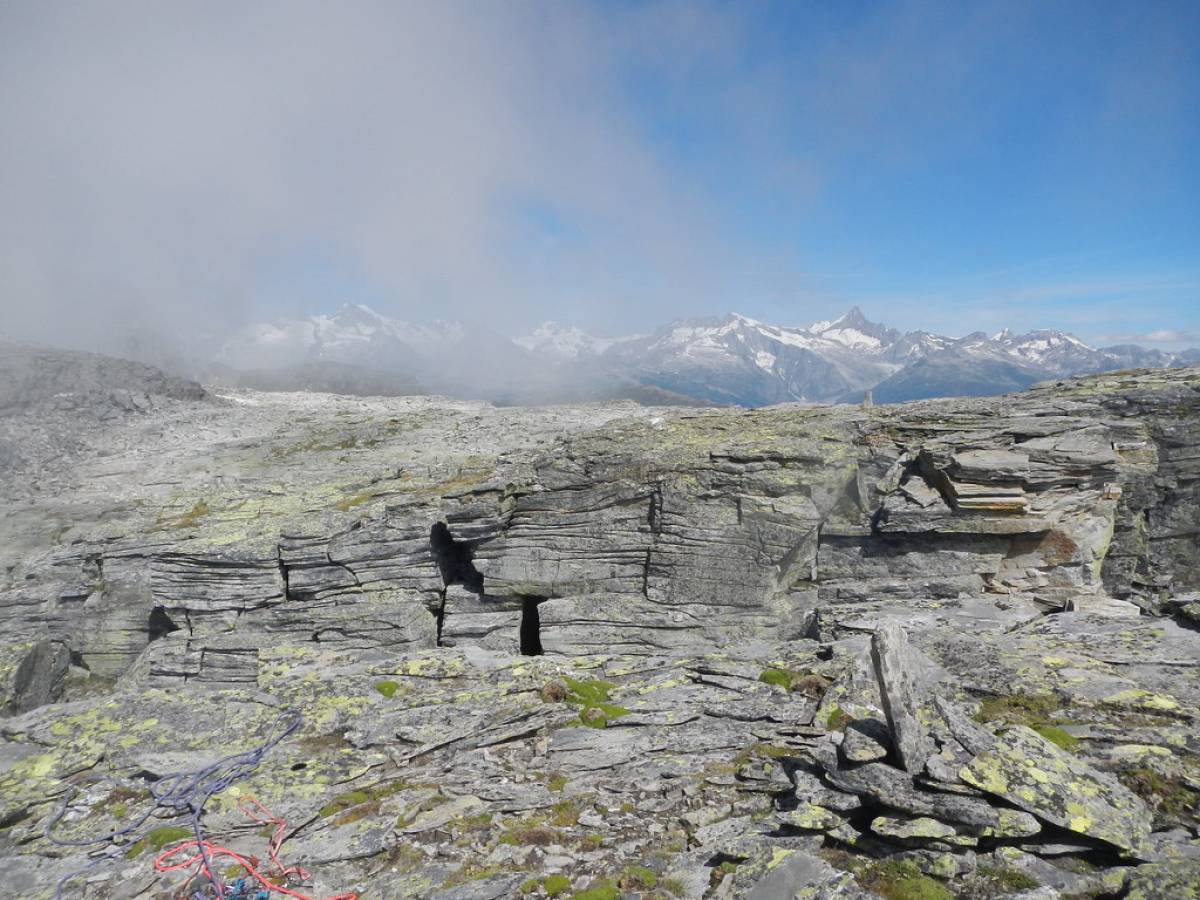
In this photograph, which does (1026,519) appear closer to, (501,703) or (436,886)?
(501,703)

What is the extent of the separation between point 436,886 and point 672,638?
52.0 feet

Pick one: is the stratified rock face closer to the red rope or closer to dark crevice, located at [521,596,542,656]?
dark crevice, located at [521,596,542,656]

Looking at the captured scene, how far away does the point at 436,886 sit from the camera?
11.0 m

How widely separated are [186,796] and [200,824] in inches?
63.6

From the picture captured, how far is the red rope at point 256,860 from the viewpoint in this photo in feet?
37.4

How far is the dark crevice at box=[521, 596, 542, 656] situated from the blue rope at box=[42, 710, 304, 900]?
1223cm

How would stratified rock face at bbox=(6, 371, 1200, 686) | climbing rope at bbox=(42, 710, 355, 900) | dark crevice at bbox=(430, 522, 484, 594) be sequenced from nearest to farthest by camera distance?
climbing rope at bbox=(42, 710, 355, 900)
stratified rock face at bbox=(6, 371, 1200, 686)
dark crevice at bbox=(430, 522, 484, 594)

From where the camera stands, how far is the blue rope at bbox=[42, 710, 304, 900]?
518 inches

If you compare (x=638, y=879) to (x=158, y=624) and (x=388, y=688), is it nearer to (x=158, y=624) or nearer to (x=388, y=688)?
(x=388, y=688)

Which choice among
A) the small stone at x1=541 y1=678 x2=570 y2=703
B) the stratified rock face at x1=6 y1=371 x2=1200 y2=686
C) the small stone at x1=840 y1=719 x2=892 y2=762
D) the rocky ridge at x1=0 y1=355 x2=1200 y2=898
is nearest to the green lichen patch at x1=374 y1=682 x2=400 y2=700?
the rocky ridge at x1=0 y1=355 x2=1200 y2=898

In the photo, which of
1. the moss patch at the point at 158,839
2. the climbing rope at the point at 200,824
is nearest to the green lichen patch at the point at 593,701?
the climbing rope at the point at 200,824

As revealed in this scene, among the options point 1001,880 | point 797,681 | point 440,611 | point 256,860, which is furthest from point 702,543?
point 256,860

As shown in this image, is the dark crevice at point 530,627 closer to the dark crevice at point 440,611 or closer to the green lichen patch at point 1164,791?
the dark crevice at point 440,611

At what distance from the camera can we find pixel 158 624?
31125 millimetres
